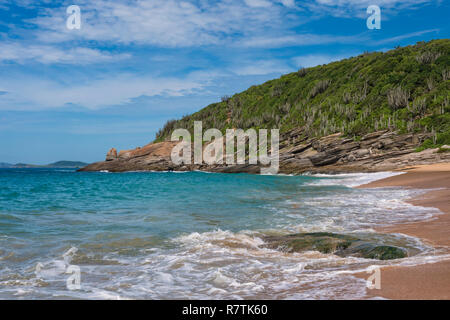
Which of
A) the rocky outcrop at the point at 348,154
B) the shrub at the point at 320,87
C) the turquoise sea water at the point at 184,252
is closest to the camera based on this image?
the turquoise sea water at the point at 184,252

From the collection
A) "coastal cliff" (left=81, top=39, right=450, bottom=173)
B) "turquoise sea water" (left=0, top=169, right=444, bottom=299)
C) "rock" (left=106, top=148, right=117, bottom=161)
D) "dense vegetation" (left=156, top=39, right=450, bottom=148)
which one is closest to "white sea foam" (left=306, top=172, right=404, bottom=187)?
"coastal cliff" (left=81, top=39, right=450, bottom=173)

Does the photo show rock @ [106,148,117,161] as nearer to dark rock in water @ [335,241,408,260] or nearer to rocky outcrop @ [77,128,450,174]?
rocky outcrop @ [77,128,450,174]

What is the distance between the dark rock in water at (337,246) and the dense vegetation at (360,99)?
32.5 meters

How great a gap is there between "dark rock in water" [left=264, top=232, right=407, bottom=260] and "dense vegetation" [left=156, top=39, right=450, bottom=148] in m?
32.5

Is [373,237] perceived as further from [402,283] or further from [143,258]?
[143,258]

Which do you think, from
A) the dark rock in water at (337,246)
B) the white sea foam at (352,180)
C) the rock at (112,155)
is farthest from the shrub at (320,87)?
the dark rock in water at (337,246)

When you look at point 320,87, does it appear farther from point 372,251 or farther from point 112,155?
point 372,251

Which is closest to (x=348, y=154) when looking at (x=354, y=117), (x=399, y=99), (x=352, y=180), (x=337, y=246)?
(x=354, y=117)

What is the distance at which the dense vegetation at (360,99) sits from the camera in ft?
130

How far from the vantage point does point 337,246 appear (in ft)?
21.5

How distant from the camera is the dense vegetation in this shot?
39.6 m

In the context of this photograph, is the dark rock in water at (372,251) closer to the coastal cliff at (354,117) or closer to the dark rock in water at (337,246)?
the dark rock in water at (337,246)
